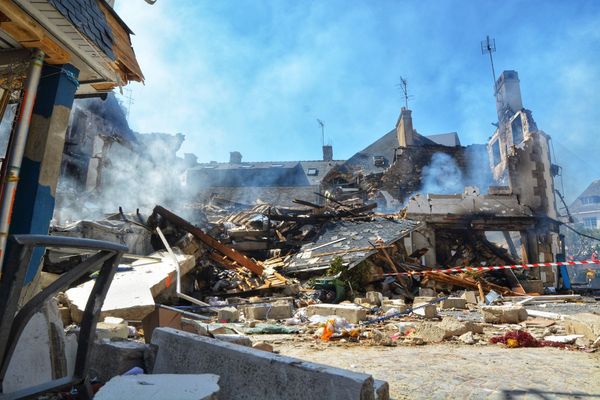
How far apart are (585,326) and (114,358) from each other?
6.10 metres

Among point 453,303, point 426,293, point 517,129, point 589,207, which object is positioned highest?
point 589,207

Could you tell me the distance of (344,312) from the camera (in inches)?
→ 292

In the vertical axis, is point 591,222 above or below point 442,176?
above

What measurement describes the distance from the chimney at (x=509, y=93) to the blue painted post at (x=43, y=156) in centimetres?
3067

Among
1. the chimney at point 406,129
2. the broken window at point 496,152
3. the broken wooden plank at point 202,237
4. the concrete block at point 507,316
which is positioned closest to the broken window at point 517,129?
the broken window at point 496,152

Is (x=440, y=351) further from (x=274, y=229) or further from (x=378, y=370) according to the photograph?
(x=274, y=229)

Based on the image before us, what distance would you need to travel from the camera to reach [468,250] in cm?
1748

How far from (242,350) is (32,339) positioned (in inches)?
61.6

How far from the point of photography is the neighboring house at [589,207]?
54.7m

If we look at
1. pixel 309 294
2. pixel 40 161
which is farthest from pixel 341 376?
pixel 309 294

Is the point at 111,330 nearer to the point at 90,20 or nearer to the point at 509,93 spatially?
the point at 90,20

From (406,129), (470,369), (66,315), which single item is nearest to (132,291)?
(66,315)

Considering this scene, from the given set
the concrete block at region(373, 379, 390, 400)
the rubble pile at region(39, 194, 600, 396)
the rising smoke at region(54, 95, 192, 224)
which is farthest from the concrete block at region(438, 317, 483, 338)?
the rising smoke at region(54, 95, 192, 224)

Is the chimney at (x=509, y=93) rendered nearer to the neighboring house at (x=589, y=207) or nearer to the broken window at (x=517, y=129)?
the broken window at (x=517, y=129)
